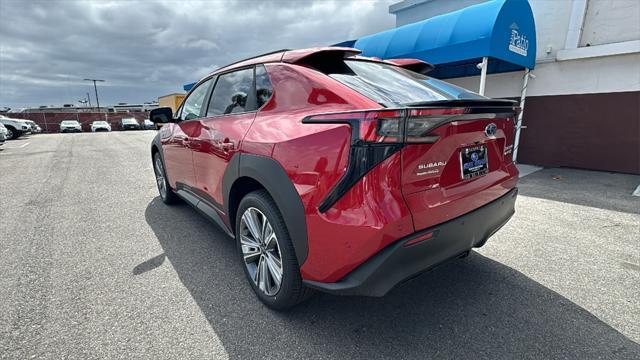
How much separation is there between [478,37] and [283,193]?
6.45 metres

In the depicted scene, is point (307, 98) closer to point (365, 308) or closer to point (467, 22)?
point (365, 308)

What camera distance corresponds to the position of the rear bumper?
1582mm

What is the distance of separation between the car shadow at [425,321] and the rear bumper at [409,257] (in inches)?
17.2

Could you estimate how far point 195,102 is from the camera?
11.6 feet

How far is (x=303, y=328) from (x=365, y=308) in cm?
46

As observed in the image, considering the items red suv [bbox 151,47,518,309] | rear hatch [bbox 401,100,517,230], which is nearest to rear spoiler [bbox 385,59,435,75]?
red suv [bbox 151,47,518,309]

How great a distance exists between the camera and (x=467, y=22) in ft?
22.4

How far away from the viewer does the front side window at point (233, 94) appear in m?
2.53

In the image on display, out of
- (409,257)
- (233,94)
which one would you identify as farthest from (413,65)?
(409,257)

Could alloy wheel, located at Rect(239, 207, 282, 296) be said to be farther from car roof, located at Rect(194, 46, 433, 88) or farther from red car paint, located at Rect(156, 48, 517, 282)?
car roof, located at Rect(194, 46, 433, 88)

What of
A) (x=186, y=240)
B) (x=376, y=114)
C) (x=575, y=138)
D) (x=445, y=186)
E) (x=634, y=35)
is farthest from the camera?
(x=575, y=138)

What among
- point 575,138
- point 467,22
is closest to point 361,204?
point 467,22

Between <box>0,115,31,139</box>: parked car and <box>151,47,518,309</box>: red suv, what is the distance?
21.0 m

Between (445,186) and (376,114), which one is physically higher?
(376,114)
